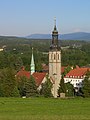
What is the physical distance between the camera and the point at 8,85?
2557 inches

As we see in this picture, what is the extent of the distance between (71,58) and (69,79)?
62383 millimetres

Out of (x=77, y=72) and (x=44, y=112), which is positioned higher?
(x=44, y=112)

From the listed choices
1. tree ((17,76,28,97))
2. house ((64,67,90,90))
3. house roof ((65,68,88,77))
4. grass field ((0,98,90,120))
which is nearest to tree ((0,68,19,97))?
tree ((17,76,28,97))

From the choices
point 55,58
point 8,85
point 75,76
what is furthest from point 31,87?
point 75,76

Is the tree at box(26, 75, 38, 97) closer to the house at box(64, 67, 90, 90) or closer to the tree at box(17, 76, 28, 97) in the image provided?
the tree at box(17, 76, 28, 97)

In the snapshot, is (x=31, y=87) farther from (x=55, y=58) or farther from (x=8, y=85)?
(x=55, y=58)

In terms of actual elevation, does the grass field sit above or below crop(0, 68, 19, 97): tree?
above

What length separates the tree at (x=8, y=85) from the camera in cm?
6297

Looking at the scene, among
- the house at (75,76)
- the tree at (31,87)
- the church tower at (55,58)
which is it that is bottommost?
the house at (75,76)

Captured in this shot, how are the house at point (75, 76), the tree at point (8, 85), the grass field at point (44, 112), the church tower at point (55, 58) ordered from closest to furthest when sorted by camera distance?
the grass field at point (44, 112) < the tree at point (8, 85) < the church tower at point (55, 58) < the house at point (75, 76)

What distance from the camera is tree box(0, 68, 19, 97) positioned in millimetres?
62969

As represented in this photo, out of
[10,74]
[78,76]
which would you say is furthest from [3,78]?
[78,76]

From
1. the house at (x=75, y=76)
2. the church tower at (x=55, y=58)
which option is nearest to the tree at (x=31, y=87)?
the church tower at (x=55, y=58)

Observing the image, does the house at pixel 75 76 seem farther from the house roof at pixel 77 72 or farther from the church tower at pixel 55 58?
the church tower at pixel 55 58
